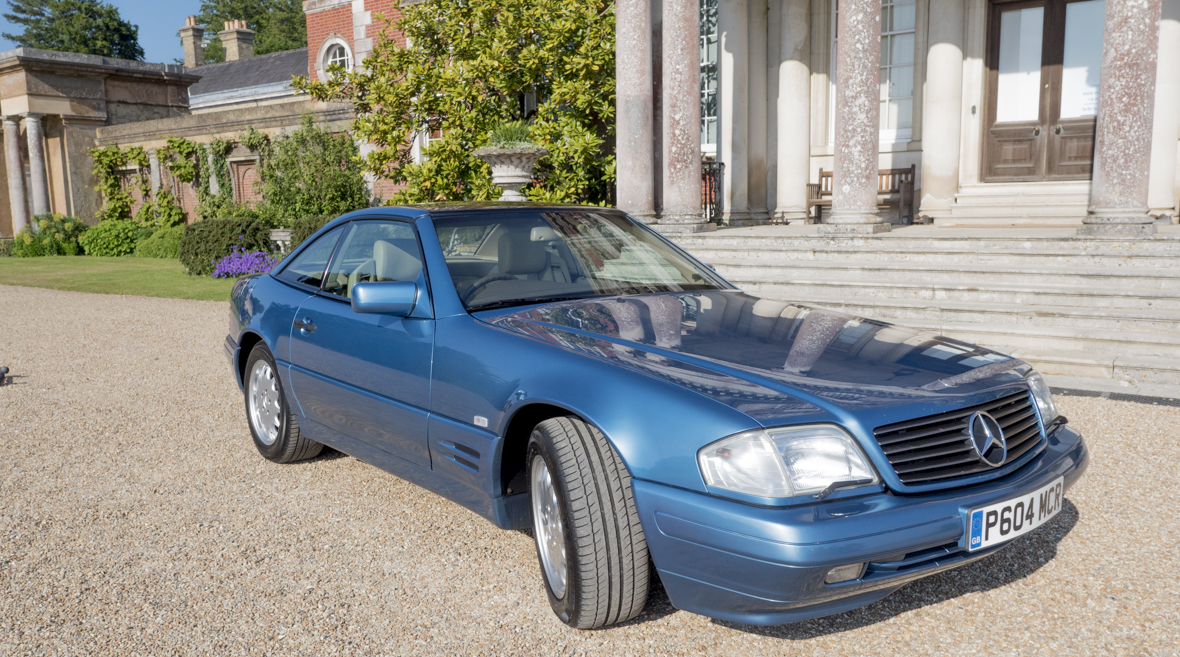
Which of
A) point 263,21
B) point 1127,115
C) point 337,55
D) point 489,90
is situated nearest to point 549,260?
point 1127,115

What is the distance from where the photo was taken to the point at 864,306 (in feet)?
27.7

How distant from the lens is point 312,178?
19.7 metres

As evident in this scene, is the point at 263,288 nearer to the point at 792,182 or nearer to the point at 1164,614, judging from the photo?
the point at 1164,614

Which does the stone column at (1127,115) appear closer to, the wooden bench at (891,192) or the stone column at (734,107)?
the wooden bench at (891,192)

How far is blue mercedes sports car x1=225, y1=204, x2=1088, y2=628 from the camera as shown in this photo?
240 cm

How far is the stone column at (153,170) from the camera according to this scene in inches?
984

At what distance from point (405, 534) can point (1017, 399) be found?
2.48m

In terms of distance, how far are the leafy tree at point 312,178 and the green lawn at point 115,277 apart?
2736mm

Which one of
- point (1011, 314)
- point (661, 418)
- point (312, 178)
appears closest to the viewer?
point (661, 418)

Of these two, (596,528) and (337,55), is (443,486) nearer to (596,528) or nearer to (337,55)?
(596,528)

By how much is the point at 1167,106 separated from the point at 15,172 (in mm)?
28720

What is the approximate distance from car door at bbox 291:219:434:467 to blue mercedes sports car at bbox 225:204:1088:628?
0.04ft

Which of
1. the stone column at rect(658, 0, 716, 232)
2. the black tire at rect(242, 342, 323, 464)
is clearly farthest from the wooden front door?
the black tire at rect(242, 342, 323, 464)

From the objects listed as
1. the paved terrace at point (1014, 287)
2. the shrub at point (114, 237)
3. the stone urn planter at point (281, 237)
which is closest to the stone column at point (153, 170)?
the shrub at point (114, 237)
